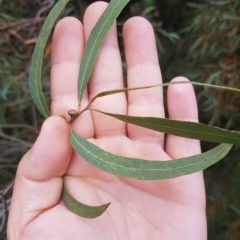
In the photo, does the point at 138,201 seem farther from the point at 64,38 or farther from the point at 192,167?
the point at 64,38

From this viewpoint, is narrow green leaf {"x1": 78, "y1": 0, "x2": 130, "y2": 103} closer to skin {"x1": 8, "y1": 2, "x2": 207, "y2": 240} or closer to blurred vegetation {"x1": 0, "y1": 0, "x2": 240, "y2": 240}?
skin {"x1": 8, "y1": 2, "x2": 207, "y2": 240}

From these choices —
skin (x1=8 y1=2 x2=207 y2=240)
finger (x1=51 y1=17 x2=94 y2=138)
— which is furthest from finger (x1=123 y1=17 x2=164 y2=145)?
finger (x1=51 y1=17 x2=94 y2=138)

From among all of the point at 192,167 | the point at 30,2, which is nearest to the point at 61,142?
the point at 192,167

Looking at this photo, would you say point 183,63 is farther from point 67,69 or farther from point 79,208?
point 79,208

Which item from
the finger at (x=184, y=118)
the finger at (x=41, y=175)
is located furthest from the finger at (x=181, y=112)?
the finger at (x=41, y=175)

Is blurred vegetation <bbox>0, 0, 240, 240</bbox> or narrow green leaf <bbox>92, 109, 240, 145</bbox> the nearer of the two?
narrow green leaf <bbox>92, 109, 240, 145</bbox>
